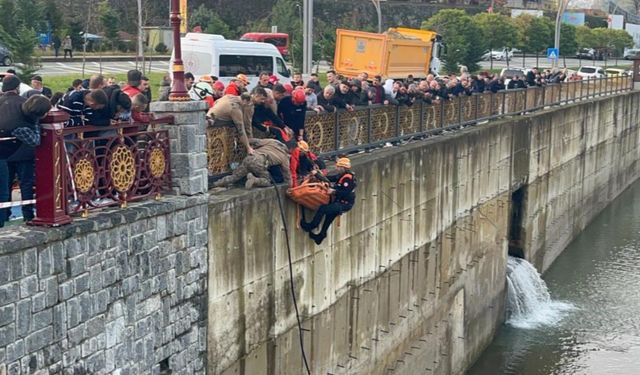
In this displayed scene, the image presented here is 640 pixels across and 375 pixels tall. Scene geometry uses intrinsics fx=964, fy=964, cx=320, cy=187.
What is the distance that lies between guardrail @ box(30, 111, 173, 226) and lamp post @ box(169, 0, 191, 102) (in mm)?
304

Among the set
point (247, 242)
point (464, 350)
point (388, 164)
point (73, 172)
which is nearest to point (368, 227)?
point (388, 164)

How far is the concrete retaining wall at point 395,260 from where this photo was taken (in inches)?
430

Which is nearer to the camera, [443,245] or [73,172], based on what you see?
[73,172]

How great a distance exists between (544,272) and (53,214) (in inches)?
882

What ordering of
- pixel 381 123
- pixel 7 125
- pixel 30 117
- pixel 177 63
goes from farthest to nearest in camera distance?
1. pixel 381 123
2. pixel 177 63
3. pixel 7 125
4. pixel 30 117

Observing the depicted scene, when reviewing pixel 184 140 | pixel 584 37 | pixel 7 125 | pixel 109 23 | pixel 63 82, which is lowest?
pixel 63 82

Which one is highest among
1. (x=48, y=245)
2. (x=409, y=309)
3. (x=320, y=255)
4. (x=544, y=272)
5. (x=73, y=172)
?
(x=73, y=172)

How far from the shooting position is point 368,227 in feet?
48.5

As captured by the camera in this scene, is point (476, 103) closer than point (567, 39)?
Yes

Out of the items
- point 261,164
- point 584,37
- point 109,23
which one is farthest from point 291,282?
point 584,37

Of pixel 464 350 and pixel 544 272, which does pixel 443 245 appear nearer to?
pixel 464 350

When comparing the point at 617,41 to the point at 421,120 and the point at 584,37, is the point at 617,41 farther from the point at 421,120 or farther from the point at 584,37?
the point at 421,120

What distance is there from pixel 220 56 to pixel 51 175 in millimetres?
18129

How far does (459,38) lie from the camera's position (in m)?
59.2
